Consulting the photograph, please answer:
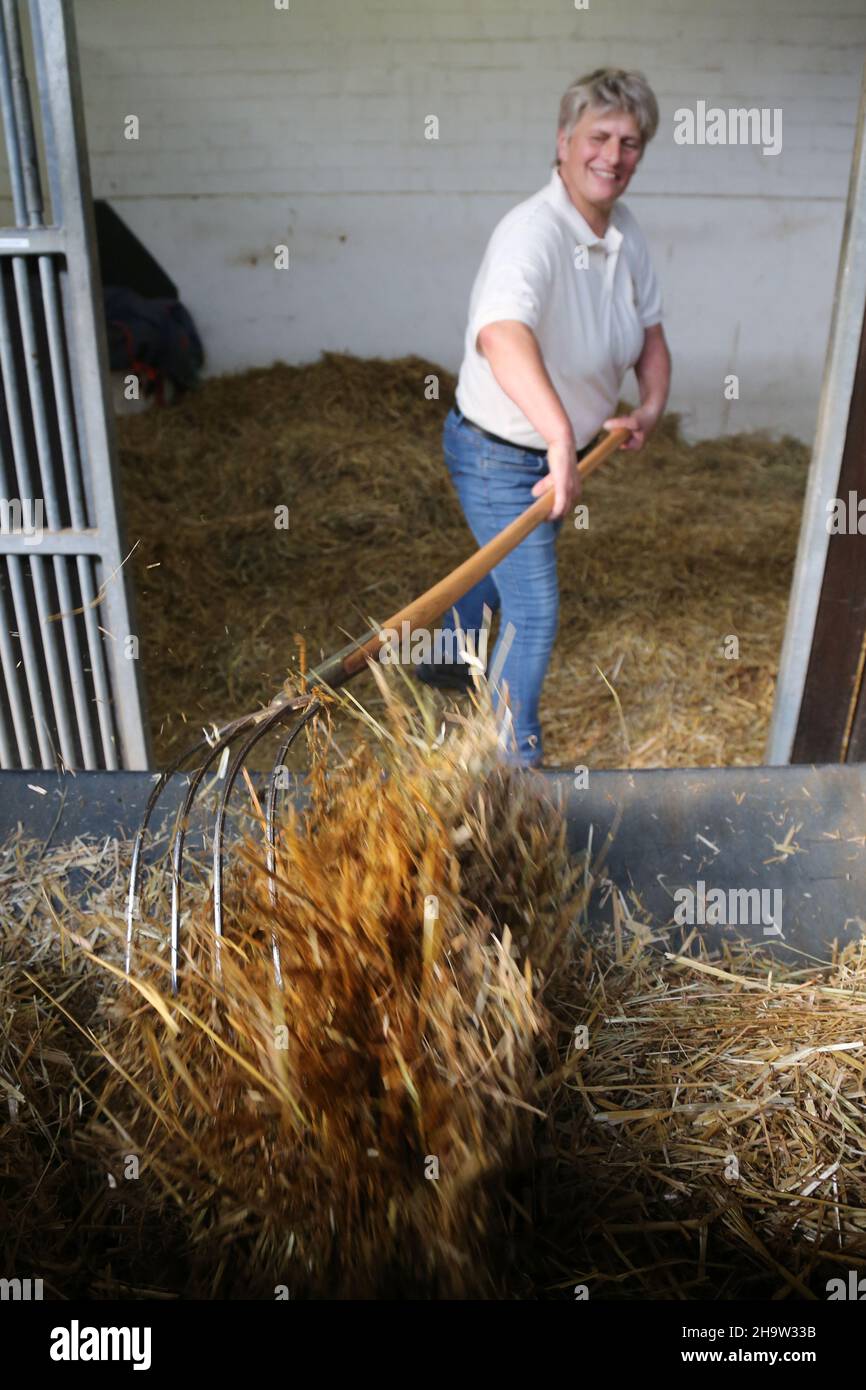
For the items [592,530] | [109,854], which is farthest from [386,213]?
[109,854]

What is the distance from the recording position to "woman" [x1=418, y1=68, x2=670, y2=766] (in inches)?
89.8

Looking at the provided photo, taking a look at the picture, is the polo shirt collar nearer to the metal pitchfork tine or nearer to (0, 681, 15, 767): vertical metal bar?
the metal pitchfork tine

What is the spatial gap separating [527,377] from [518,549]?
0.47m

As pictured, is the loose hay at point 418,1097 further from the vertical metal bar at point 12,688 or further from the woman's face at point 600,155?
the woman's face at point 600,155

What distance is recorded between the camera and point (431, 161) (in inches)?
200

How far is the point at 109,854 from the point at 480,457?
4.58 ft

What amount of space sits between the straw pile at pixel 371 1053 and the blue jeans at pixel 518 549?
1207 mm

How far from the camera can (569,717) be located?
3346 millimetres

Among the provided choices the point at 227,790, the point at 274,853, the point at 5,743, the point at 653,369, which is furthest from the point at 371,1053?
the point at 653,369

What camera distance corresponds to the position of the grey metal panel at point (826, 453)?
2.29 m

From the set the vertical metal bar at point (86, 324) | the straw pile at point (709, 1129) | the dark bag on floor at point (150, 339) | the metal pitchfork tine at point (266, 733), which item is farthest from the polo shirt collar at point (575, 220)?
the dark bag on floor at point (150, 339)
